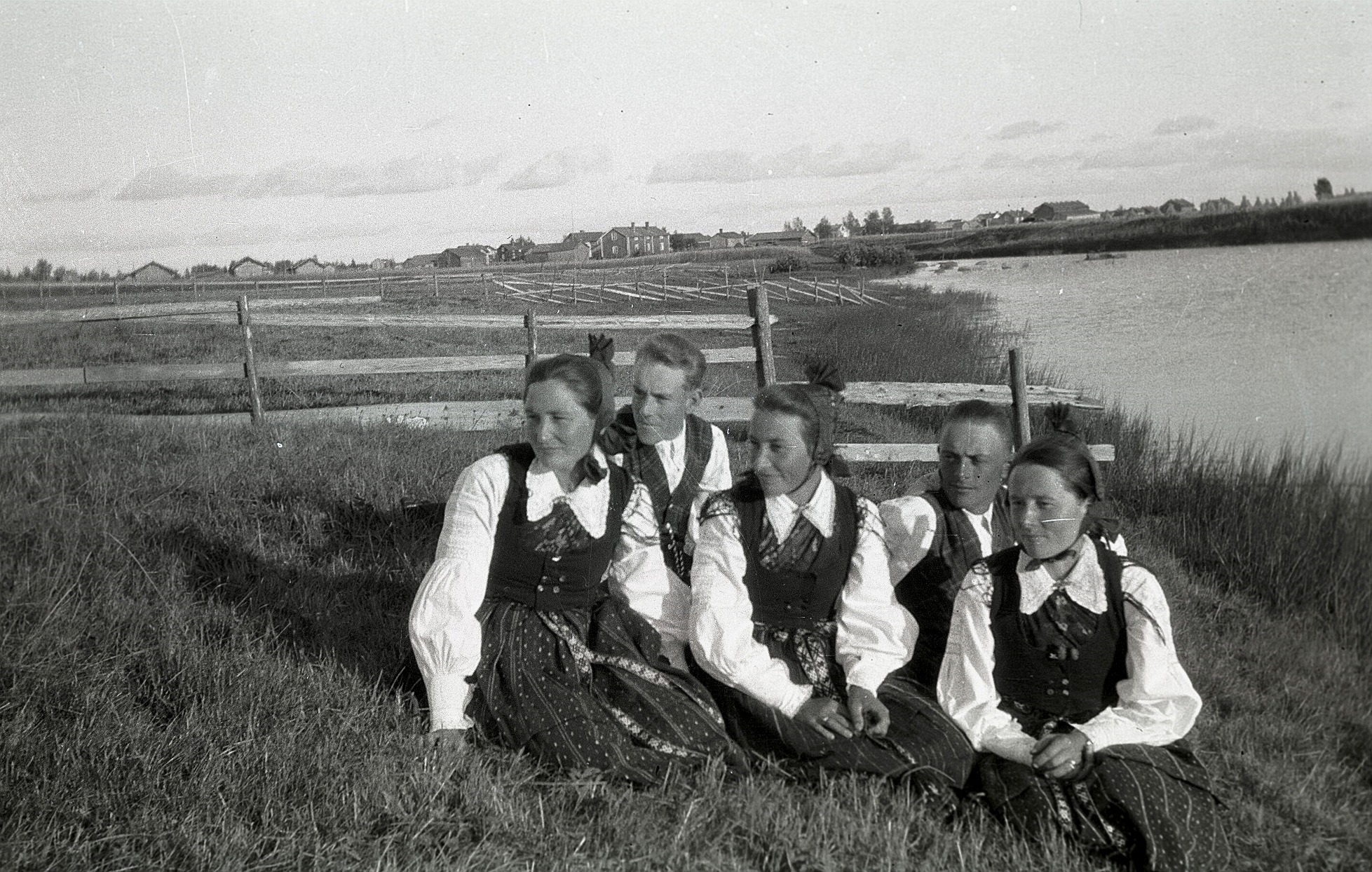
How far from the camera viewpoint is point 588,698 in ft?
10.7

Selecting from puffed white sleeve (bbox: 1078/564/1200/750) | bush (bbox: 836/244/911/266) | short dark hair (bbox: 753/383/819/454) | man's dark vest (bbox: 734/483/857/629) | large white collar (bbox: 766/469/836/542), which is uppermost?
bush (bbox: 836/244/911/266)

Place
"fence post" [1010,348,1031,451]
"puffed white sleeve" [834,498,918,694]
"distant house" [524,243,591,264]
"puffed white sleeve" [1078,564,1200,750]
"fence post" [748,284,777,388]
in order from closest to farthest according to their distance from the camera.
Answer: "puffed white sleeve" [1078,564,1200,750]
"puffed white sleeve" [834,498,918,694]
"fence post" [1010,348,1031,451]
"fence post" [748,284,777,388]
"distant house" [524,243,591,264]

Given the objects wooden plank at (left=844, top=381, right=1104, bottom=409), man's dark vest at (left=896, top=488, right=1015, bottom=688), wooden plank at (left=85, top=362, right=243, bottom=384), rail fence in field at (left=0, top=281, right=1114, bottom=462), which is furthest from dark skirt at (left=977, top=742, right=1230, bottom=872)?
wooden plank at (left=85, top=362, right=243, bottom=384)

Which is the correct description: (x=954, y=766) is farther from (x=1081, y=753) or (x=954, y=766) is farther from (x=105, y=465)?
(x=105, y=465)

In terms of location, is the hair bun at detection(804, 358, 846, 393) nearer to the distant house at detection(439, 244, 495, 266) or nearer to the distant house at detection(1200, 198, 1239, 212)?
the distant house at detection(1200, 198, 1239, 212)

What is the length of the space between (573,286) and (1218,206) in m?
18.5

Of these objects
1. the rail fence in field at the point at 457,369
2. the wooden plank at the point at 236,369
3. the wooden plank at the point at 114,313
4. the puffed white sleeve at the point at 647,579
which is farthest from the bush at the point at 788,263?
the puffed white sleeve at the point at 647,579

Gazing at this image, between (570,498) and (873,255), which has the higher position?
(873,255)

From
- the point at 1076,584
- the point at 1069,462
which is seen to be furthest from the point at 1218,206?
the point at 1076,584

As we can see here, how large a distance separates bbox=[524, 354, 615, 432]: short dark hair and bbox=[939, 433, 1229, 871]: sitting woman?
1.37 metres

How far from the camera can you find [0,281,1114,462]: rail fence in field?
7809 millimetres

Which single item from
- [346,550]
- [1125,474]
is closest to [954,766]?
[346,550]

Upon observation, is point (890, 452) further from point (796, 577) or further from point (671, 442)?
point (796, 577)

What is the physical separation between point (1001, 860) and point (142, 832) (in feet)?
7.67
